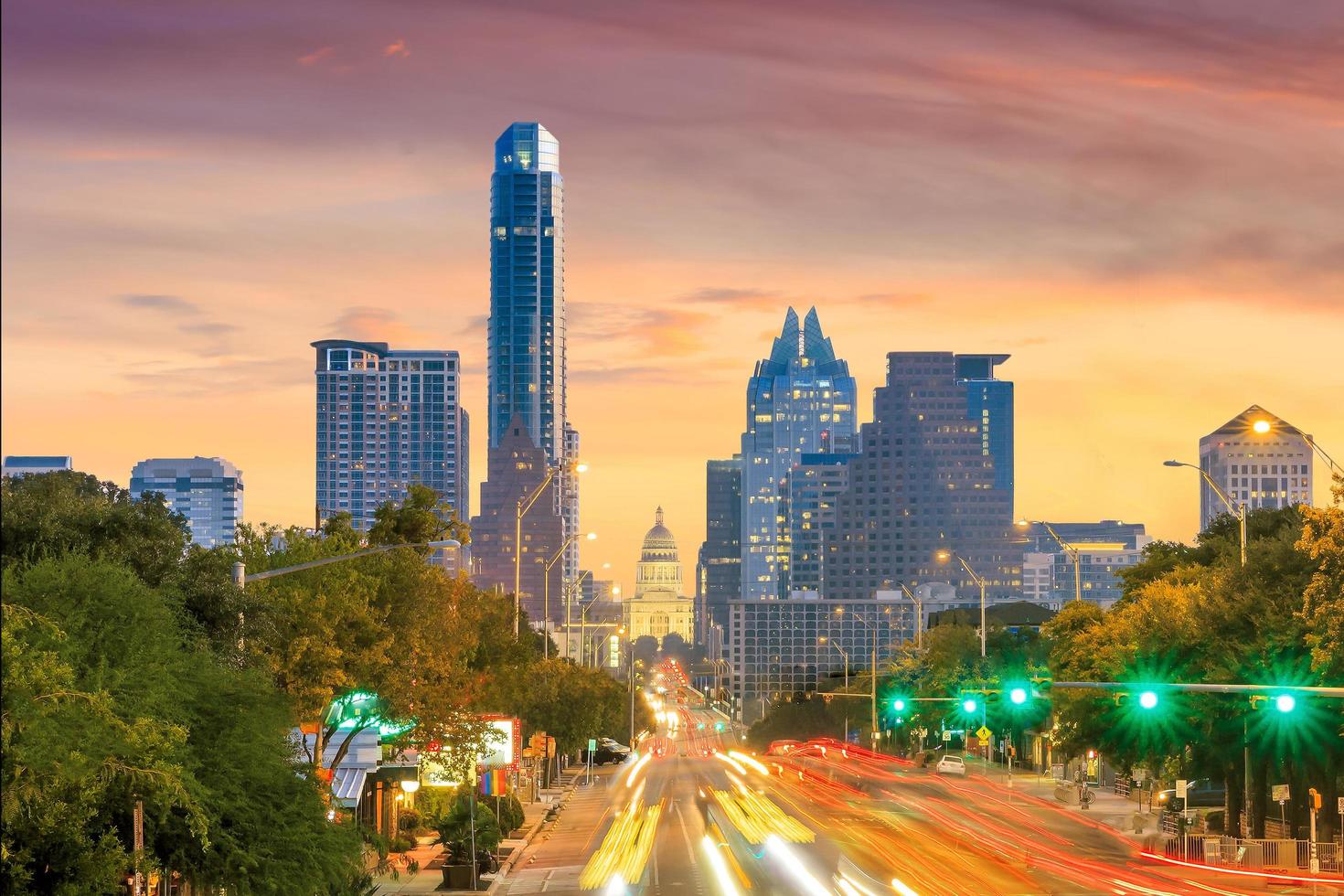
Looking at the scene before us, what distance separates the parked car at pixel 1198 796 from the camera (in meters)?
74.9

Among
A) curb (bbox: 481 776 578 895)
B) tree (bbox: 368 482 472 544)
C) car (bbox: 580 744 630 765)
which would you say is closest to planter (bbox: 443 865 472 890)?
curb (bbox: 481 776 578 895)

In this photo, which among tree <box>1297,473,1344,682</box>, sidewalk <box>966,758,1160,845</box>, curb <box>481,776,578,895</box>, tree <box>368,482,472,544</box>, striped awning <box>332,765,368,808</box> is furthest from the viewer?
sidewalk <box>966,758,1160,845</box>

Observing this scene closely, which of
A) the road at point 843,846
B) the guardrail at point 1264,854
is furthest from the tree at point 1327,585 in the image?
the guardrail at point 1264,854

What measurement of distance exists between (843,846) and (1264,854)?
1347 cm

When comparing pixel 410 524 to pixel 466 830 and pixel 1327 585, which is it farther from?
pixel 1327 585

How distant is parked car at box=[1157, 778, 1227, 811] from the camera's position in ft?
Result: 246

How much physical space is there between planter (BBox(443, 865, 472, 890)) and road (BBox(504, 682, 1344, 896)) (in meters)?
1.33

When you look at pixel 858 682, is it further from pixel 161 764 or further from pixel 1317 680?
pixel 161 764

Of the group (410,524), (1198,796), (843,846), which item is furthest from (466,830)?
(1198,796)

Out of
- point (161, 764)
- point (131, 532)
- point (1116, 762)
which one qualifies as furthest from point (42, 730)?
point (1116, 762)

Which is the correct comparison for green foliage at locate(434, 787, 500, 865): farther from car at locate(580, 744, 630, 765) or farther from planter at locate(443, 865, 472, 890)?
car at locate(580, 744, 630, 765)

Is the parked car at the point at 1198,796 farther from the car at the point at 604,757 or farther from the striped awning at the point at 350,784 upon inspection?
the car at the point at 604,757

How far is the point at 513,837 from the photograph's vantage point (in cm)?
6806

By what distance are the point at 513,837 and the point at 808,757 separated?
225 feet
